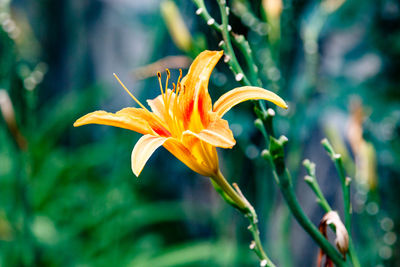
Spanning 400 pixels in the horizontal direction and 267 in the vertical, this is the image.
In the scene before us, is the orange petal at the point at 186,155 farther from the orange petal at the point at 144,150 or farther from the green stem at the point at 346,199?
the green stem at the point at 346,199

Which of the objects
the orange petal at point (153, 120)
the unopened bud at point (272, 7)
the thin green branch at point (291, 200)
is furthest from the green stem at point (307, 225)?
the unopened bud at point (272, 7)

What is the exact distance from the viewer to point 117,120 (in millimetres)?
292

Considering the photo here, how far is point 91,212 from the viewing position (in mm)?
1540

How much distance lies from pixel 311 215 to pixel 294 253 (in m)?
0.22

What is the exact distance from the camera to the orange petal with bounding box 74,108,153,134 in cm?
29

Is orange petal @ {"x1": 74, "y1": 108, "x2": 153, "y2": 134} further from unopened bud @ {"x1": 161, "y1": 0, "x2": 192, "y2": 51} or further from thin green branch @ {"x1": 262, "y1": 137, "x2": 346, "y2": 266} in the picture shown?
unopened bud @ {"x1": 161, "y1": 0, "x2": 192, "y2": 51}

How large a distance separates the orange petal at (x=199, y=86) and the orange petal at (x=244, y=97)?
0.6 inches

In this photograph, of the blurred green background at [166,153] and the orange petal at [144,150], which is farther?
the blurred green background at [166,153]

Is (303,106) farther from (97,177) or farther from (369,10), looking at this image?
(97,177)

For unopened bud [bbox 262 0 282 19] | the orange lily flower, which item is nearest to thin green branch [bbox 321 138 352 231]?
the orange lily flower

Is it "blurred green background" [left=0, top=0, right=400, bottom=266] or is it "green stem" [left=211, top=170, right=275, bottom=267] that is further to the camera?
"blurred green background" [left=0, top=0, right=400, bottom=266]

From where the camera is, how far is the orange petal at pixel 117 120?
29cm

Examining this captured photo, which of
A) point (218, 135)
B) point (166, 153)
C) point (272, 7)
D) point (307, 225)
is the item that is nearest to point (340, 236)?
point (307, 225)

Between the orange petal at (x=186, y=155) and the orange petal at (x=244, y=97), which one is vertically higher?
the orange petal at (x=244, y=97)
